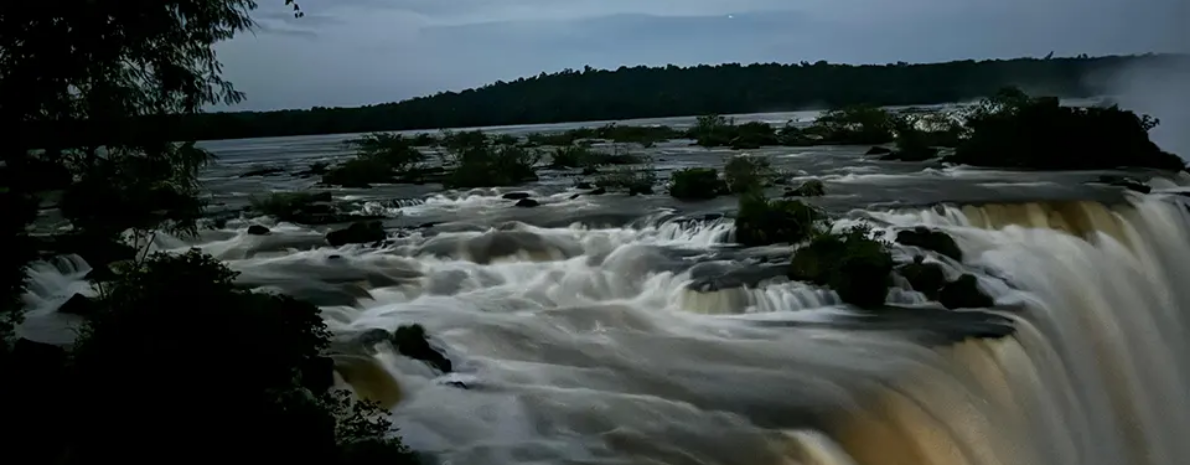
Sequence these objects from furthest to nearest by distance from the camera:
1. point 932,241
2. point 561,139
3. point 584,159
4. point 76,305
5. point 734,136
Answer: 1. point 561,139
2. point 734,136
3. point 584,159
4. point 932,241
5. point 76,305

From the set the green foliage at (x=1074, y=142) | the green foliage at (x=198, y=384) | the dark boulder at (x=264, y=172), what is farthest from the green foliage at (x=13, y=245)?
the dark boulder at (x=264, y=172)

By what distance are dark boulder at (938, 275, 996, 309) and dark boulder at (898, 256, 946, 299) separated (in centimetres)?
42

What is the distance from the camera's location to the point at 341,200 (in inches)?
1163

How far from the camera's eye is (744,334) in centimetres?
1320

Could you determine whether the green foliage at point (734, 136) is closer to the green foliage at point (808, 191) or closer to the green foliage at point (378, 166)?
the green foliage at point (378, 166)

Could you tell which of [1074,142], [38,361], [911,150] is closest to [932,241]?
[38,361]

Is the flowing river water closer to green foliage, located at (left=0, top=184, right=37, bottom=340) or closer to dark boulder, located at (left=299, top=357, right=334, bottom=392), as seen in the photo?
dark boulder, located at (left=299, top=357, right=334, bottom=392)

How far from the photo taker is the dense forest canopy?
11097 centimetres

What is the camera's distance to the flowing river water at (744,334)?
9.67 metres

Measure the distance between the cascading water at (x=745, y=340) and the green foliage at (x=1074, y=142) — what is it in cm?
927

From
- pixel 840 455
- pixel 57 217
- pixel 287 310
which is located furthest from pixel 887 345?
pixel 57 217

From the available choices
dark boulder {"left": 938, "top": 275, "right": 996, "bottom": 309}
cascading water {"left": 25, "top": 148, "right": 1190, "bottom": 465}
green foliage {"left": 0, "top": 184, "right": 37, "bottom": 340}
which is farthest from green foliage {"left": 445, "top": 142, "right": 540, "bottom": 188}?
green foliage {"left": 0, "top": 184, "right": 37, "bottom": 340}

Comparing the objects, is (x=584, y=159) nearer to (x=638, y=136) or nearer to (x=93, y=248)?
(x=638, y=136)

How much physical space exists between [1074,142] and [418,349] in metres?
25.7
